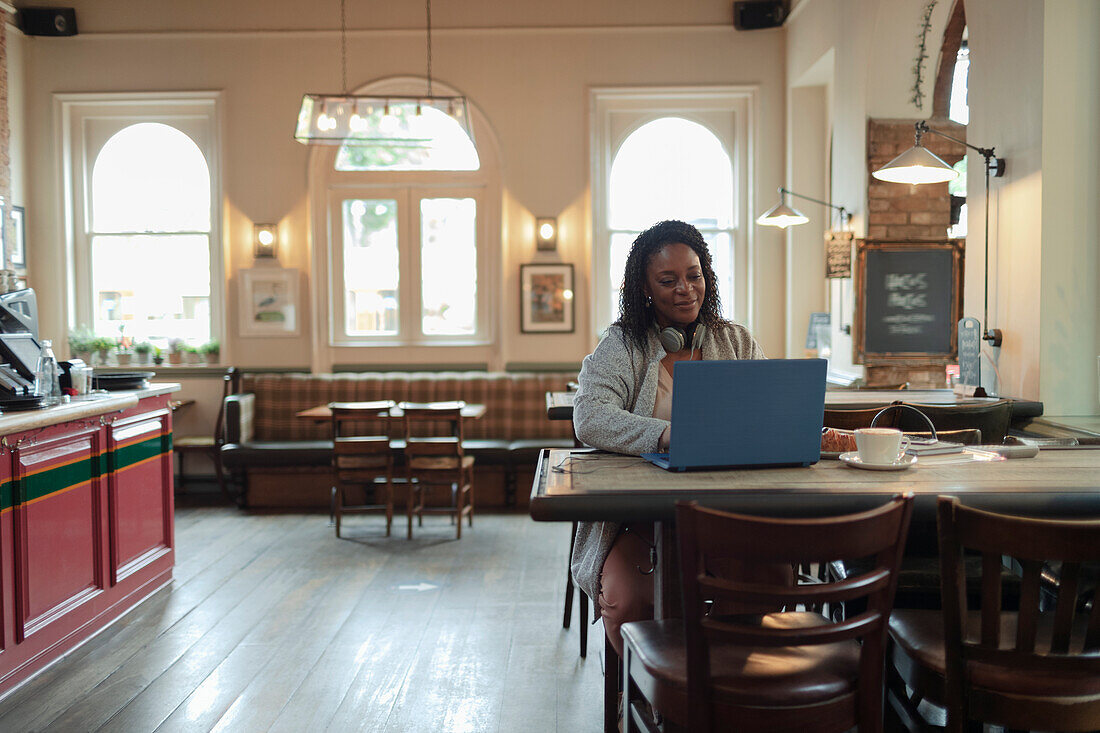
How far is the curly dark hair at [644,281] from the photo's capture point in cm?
255

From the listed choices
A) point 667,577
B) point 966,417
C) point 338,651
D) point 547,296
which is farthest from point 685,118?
point 667,577

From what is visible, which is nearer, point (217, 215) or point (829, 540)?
point (829, 540)

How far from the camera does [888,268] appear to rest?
17.8 ft

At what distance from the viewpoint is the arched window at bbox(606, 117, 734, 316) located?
7.65m

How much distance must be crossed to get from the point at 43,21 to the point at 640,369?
728cm

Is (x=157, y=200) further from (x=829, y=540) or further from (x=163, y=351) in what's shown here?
(x=829, y=540)

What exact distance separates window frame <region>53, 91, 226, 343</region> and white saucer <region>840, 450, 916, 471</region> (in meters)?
6.57

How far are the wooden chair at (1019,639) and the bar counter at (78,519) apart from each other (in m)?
3.17

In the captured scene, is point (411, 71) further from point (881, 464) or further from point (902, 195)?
point (881, 464)

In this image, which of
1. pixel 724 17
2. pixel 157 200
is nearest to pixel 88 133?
pixel 157 200

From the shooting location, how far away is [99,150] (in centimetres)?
765

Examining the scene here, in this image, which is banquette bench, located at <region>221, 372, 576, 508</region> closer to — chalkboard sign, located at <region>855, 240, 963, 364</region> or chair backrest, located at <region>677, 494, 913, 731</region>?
chalkboard sign, located at <region>855, 240, 963, 364</region>

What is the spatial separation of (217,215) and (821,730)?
7146 mm

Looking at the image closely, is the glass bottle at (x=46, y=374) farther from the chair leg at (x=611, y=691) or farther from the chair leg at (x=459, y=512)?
the chair leg at (x=611, y=691)
